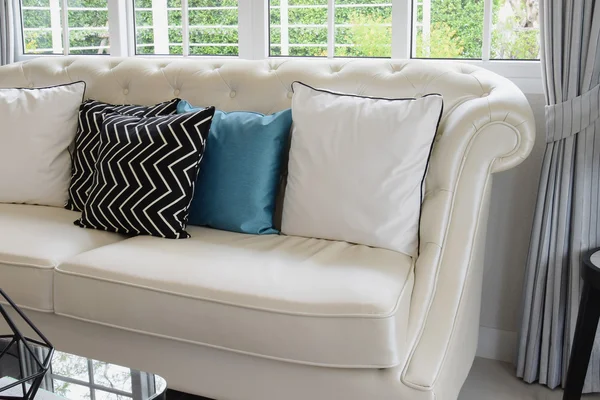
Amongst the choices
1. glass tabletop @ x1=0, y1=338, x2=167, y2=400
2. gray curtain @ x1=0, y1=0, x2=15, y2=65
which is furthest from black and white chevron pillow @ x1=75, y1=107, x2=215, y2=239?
gray curtain @ x1=0, y1=0, x2=15, y2=65

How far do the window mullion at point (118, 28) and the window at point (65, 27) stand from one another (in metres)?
0.08

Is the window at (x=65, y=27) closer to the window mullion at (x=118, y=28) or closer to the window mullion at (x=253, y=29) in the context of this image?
the window mullion at (x=118, y=28)

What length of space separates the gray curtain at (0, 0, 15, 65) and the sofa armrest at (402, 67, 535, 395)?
2.31 m

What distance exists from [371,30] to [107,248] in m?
1.34

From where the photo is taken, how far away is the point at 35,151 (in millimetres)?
2535

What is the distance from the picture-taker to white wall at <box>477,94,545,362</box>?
2471mm

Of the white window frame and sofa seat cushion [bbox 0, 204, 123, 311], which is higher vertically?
the white window frame

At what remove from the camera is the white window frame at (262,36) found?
2486 millimetres

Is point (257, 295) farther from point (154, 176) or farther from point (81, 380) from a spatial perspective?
point (154, 176)

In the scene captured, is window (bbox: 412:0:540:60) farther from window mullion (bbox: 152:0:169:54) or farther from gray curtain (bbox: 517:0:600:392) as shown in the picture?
window mullion (bbox: 152:0:169:54)

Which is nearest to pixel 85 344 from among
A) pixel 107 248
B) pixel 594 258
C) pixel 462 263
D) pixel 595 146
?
pixel 107 248

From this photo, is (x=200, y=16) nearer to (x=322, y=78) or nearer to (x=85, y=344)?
(x=322, y=78)

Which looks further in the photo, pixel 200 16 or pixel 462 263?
pixel 200 16

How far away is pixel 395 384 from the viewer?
168cm
